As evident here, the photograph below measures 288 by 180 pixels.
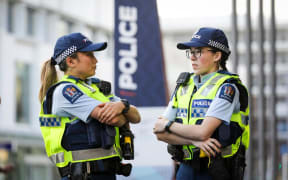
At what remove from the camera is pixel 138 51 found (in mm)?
8961

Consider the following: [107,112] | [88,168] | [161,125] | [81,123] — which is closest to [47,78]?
[81,123]

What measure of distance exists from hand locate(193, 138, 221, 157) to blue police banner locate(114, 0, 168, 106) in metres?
4.69

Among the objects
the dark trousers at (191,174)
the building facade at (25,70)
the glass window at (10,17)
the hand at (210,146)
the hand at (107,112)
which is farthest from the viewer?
the glass window at (10,17)

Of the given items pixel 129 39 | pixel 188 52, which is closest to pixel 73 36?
pixel 188 52

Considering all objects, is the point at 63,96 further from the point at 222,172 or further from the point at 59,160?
the point at 222,172

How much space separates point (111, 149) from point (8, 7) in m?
28.8

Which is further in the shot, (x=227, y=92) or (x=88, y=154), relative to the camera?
(x=88, y=154)

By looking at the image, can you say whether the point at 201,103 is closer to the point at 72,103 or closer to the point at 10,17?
the point at 72,103

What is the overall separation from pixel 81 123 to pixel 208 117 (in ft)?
2.97

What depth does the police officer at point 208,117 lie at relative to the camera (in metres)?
4.25

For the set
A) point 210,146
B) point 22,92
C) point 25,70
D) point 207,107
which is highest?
point 207,107

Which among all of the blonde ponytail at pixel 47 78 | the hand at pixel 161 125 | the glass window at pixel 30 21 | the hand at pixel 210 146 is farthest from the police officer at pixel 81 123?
the glass window at pixel 30 21

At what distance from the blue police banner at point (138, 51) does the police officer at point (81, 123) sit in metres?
4.16

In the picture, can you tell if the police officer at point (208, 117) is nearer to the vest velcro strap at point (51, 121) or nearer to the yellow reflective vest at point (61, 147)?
the yellow reflective vest at point (61, 147)
